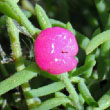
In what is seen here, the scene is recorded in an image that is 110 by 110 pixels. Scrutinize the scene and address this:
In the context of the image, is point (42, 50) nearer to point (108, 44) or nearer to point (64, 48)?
point (64, 48)

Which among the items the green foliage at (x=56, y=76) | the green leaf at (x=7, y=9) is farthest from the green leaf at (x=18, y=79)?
the green leaf at (x=7, y=9)

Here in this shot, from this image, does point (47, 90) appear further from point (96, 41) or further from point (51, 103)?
point (96, 41)

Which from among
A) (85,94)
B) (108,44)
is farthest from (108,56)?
(85,94)

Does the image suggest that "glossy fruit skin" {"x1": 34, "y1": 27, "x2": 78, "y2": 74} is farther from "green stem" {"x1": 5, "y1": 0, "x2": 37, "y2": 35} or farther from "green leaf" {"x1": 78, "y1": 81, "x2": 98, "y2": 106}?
"green leaf" {"x1": 78, "y1": 81, "x2": 98, "y2": 106}

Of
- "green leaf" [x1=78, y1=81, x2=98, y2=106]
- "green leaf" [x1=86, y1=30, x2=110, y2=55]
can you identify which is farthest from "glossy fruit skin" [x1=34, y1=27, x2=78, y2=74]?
"green leaf" [x1=78, y1=81, x2=98, y2=106]

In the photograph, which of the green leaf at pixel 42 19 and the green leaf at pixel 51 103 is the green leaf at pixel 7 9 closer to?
the green leaf at pixel 42 19
